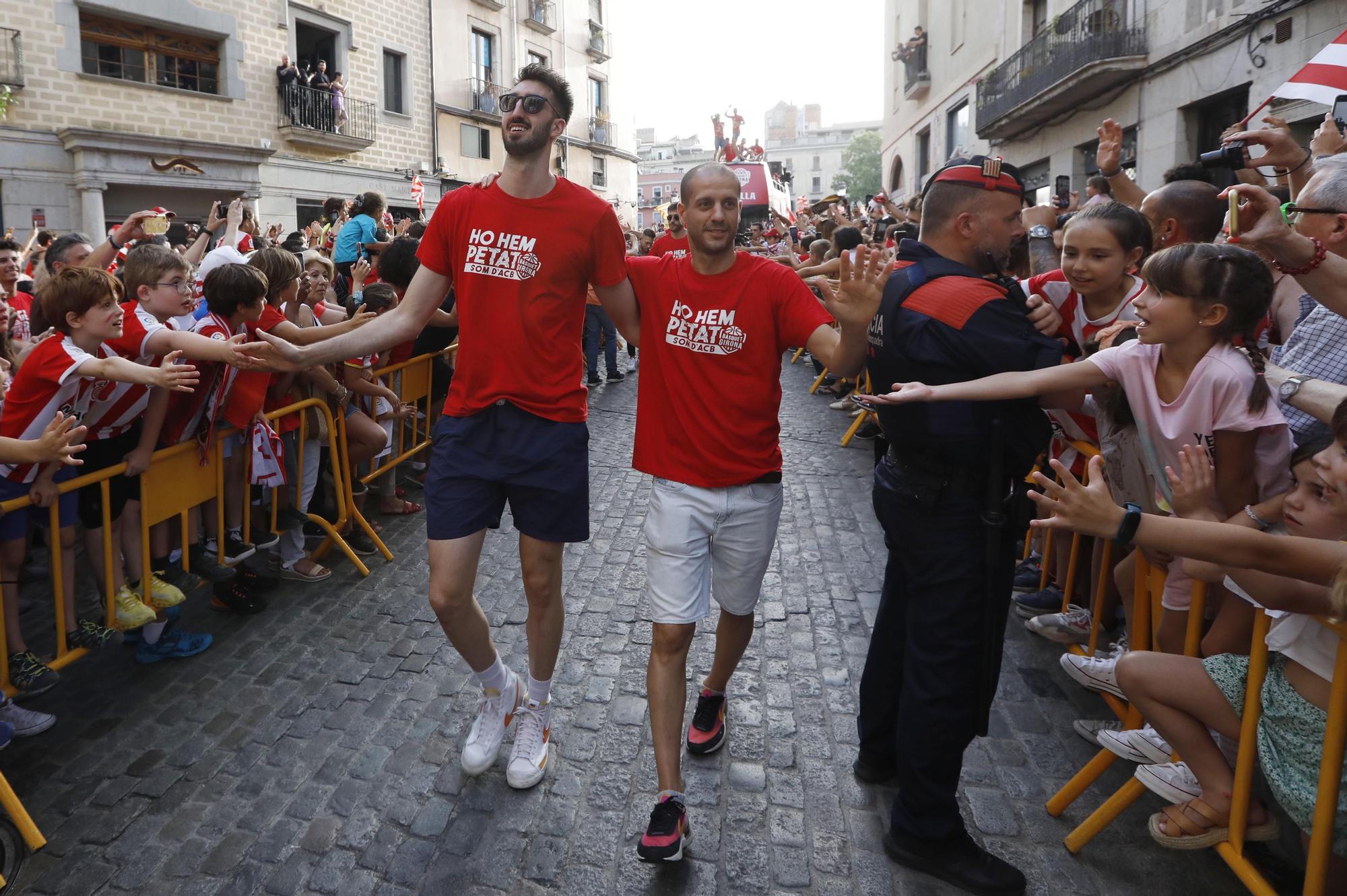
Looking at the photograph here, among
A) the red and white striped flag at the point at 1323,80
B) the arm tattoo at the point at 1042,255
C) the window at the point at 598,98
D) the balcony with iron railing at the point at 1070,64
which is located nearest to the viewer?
the red and white striped flag at the point at 1323,80

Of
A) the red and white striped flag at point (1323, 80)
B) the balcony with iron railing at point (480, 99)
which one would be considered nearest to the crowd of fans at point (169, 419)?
the red and white striped flag at point (1323, 80)

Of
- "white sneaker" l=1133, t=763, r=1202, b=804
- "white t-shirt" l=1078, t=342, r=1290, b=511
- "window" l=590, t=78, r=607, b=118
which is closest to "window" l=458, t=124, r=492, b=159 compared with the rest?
"window" l=590, t=78, r=607, b=118

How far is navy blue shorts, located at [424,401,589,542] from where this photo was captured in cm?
318

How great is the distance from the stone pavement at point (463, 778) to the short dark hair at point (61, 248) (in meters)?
3.19

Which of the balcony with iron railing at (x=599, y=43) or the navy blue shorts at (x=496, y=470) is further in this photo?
the balcony with iron railing at (x=599, y=43)

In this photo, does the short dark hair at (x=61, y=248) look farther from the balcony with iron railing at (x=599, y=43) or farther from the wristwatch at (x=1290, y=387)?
the balcony with iron railing at (x=599, y=43)

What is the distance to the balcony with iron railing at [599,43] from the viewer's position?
37.6 metres

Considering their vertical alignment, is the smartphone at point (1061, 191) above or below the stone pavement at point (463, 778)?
above

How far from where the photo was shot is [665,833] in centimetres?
276

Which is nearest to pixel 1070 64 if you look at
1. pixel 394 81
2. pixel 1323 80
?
pixel 1323 80

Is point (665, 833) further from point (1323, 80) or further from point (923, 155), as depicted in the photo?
point (923, 155)

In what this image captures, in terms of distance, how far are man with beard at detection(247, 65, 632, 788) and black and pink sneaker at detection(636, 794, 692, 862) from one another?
24.0 inches

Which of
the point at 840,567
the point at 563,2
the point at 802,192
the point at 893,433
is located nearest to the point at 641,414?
the point at 893,433

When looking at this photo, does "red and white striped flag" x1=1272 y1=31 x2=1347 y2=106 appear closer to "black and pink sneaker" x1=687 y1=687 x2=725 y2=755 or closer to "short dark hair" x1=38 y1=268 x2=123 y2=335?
"black and pink sneaker" x1=687 y1=687 x2=725 y2=755
